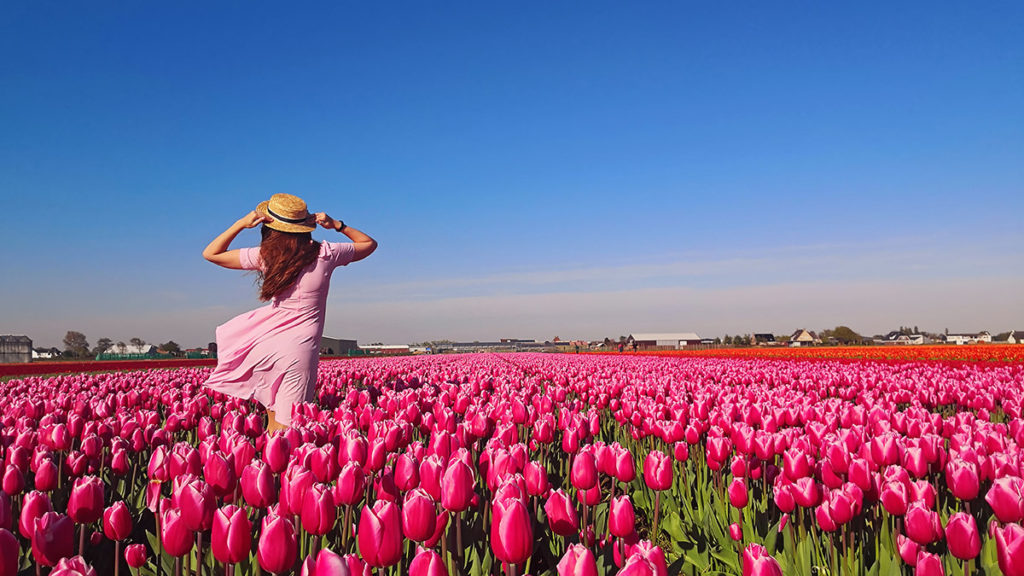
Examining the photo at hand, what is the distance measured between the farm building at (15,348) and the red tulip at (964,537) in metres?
77.7

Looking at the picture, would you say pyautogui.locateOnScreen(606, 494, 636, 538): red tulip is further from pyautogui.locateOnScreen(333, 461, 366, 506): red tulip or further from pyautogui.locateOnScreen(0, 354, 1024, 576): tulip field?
pyautogui.locateOnScreen(333, 461, 366, 506): red tulip

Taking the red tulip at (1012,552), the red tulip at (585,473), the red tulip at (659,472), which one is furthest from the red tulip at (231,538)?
the red tulip at (1012,552)

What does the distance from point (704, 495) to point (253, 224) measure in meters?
4.85

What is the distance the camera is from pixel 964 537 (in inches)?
92.7

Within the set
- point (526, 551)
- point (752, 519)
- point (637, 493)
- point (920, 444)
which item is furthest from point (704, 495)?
point (526, 551)

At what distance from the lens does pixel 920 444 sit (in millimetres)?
3547

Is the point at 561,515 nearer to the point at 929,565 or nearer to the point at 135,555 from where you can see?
the point at 929,565

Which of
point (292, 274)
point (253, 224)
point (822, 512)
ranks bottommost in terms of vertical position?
point (822, 512)

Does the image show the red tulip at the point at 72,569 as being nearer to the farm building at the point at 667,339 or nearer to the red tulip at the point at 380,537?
the red tulip at the point at 380,537

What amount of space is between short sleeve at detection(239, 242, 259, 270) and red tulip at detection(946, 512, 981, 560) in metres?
5.94

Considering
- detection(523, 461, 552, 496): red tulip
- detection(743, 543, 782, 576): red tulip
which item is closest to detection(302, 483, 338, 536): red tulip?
detection(523, 461, 552, 496): red tulip

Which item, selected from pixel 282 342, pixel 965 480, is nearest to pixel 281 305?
pixel 282 342

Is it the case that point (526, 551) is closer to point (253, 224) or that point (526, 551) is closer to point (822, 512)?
point (822, 512)

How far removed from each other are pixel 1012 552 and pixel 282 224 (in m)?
5.83
